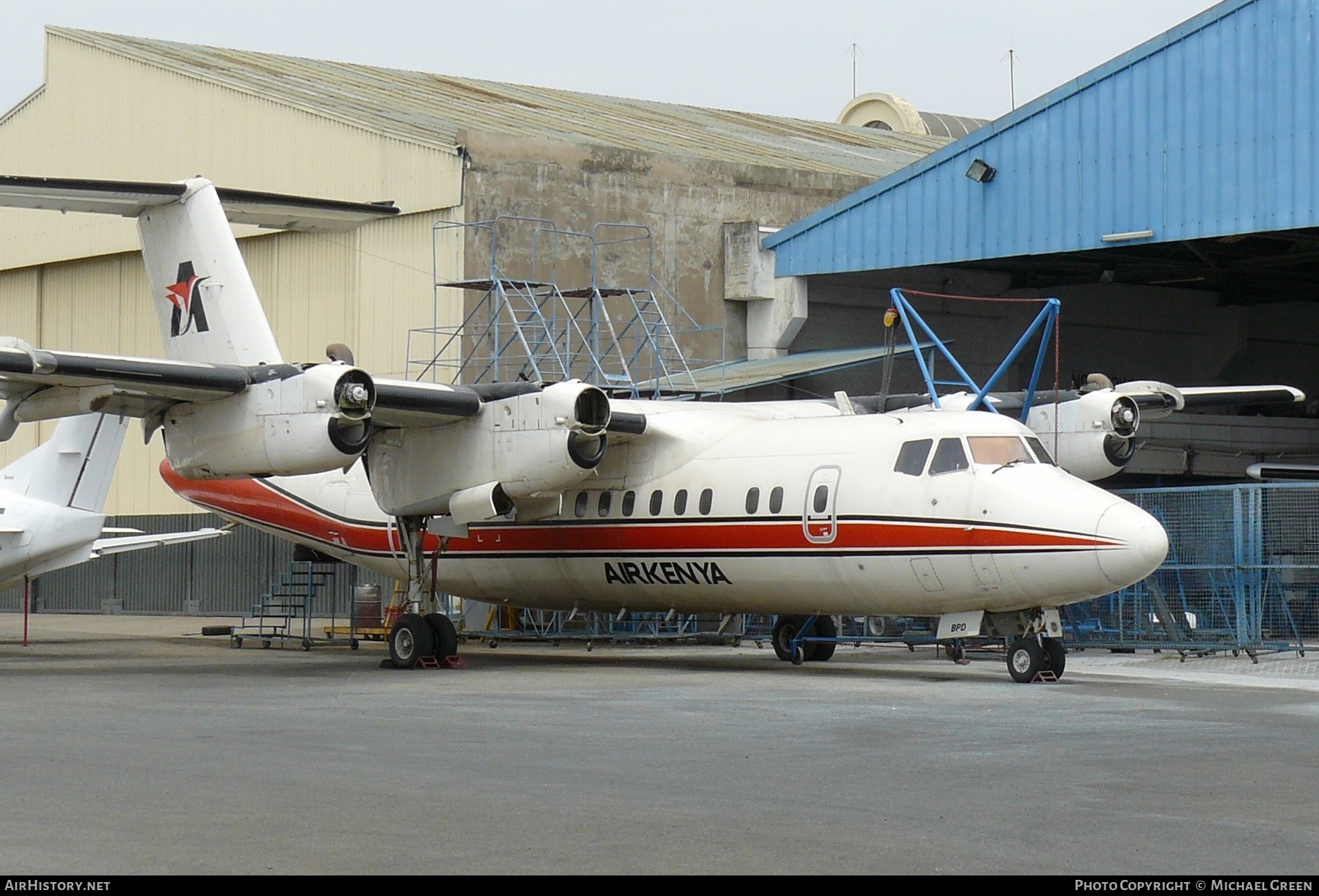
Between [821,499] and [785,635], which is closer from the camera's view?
[821,499]

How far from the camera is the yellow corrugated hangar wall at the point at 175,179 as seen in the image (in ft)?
102

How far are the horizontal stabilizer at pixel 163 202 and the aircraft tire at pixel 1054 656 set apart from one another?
10.2m

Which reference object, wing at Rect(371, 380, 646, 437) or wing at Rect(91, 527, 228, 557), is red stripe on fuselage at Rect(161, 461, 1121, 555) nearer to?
wing at Rect(371, 380, 646, 437)

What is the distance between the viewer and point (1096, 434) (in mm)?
20281

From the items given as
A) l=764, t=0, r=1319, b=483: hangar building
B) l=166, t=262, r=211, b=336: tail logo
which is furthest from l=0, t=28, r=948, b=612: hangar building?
l=166, t=262, r=211, b=336: tail logo

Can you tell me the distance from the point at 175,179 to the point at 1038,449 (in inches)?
956

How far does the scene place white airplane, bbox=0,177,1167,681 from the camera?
17.2m

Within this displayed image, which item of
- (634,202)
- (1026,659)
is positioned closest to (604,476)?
(1026,659)

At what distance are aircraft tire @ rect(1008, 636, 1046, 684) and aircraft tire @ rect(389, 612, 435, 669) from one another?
7092 millimetres

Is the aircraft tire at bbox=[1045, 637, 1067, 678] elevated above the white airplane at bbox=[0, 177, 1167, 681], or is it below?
below

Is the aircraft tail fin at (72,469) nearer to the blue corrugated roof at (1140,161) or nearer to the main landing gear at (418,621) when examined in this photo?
the main landing gear at (418,621)

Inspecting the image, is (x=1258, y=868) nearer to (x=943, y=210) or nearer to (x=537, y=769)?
(x=537, y=769)

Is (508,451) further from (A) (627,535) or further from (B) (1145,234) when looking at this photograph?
(B) (1145,234)
